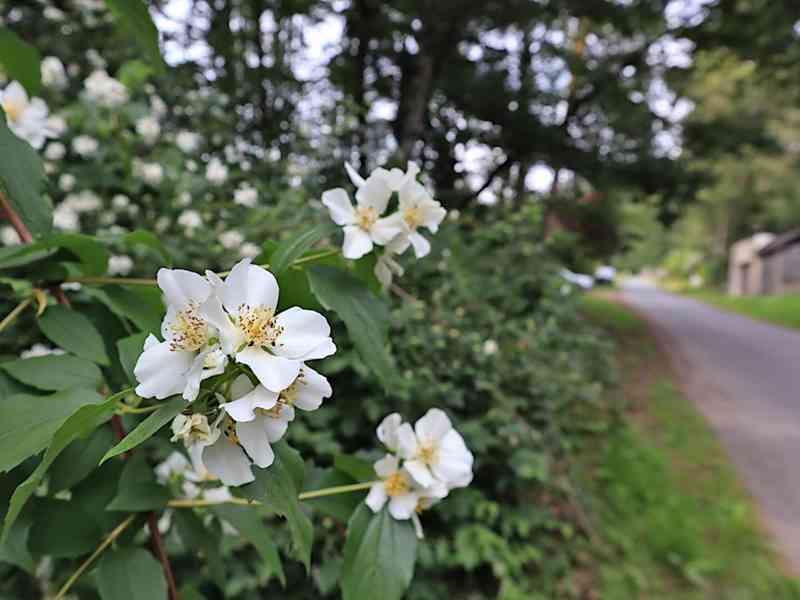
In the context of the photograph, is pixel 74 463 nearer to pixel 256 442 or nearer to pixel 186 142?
pixel 256 442

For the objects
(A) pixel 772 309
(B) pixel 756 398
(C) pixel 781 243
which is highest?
(B) pixel 756 398

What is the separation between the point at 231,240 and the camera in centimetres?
217

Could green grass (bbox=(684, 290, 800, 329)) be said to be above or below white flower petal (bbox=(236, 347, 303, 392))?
below

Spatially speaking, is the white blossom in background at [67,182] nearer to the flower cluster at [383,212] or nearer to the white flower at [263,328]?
the flower cluster at [383,212]

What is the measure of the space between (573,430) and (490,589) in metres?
1.62

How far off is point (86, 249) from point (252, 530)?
409 mm

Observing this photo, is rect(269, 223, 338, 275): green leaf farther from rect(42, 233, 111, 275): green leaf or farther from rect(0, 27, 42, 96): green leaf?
rect(0, 27, 42, 96): green leaf

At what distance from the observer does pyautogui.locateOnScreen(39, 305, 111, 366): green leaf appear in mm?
729

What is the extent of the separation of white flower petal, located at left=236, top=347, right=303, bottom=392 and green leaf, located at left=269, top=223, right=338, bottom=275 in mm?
156

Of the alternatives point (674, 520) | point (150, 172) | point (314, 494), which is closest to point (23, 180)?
point (314, 494)

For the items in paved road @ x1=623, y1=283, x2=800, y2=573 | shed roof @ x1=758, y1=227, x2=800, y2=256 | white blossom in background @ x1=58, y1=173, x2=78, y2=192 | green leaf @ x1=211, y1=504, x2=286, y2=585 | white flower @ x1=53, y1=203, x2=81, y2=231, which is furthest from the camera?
shed roof @ x1=758, y1=227, x2=800, y2=256

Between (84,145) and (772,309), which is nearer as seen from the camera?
(84,145)

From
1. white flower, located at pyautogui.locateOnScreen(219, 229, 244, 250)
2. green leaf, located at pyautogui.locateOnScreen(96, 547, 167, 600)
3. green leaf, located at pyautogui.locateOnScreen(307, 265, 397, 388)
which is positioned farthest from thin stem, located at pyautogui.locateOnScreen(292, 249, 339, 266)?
white flower, located at pyautogui.locateOnScreen(219, 229, 244, 250)

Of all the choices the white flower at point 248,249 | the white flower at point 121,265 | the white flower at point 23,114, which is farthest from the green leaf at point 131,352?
the white flower at point 248,249
